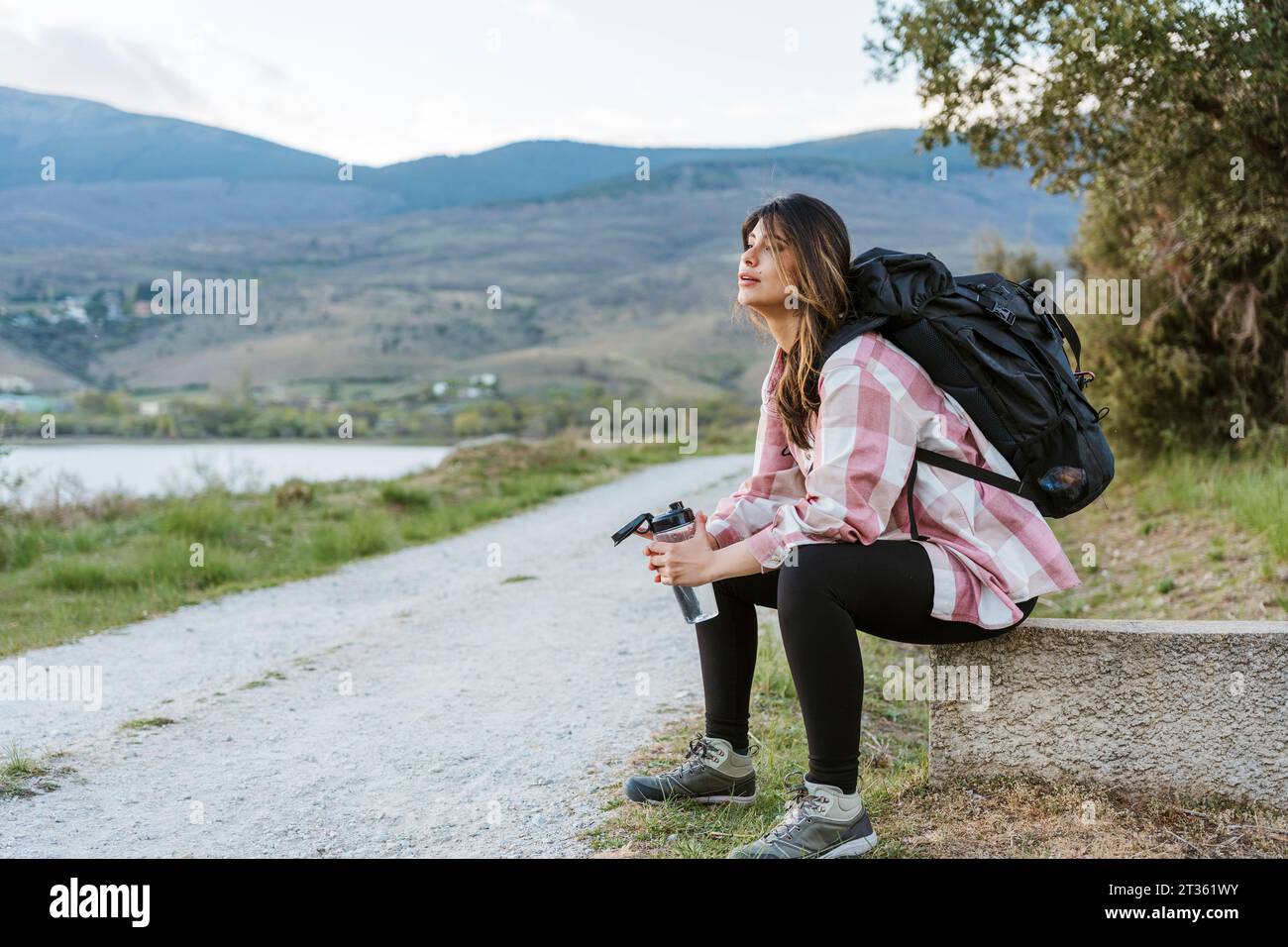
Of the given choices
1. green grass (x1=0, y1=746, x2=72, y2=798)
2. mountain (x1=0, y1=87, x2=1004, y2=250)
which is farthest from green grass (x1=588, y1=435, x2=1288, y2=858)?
mountain (x1=0, y1=87, x2=1004, y2=250)

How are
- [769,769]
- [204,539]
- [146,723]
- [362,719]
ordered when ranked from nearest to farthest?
1. [769,769]
2. [146,723]
3. [362,719]
4. [204,539]

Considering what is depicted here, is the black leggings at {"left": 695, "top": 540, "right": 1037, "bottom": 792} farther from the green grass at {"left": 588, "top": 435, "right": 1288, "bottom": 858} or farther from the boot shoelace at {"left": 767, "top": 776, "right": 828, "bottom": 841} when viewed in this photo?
the green grass at {"left": 588, "top": 435, "right": 1288, "bottom": 858}

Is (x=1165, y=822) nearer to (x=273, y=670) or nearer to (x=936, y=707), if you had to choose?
(x=936, y=707)

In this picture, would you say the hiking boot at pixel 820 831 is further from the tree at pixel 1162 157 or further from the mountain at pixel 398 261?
the mountain at pixel 398 261

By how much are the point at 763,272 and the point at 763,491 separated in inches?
25.7

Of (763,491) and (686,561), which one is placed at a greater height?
(763,491)

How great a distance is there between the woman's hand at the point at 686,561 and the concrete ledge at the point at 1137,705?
73 cm

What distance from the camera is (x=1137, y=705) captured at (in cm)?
305

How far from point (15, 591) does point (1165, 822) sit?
7.02 metres

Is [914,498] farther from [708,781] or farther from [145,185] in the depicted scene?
[145,185]

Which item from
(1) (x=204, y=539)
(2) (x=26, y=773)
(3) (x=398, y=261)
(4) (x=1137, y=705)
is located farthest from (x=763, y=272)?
(3) (x=398, y=261)

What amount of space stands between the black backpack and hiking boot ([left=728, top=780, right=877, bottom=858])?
27.4 inches

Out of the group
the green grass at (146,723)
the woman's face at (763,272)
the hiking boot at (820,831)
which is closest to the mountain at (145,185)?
the green grass at (146,723)
